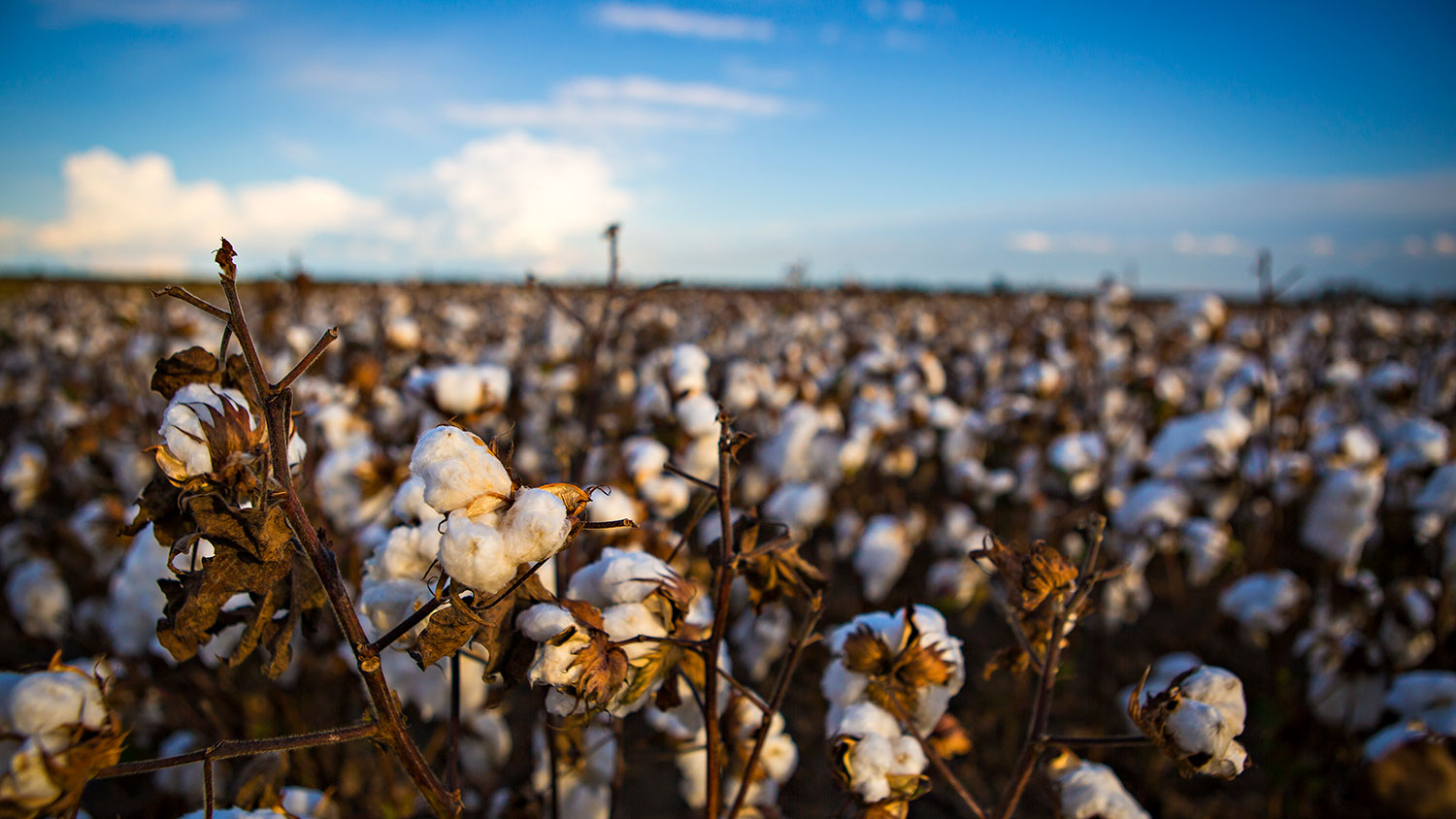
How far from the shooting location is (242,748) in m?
0.65

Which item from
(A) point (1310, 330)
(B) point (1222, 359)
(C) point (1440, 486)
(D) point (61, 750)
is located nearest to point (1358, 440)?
(C) point (1440, 486)

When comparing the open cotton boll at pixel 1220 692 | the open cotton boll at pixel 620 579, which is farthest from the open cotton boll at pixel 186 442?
the open cotton boll at pixel 1220 692

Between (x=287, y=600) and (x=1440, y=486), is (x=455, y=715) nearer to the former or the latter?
(x=287, y=600)

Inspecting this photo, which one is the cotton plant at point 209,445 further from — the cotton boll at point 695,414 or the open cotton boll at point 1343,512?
the open cotton boll at point 1343,512

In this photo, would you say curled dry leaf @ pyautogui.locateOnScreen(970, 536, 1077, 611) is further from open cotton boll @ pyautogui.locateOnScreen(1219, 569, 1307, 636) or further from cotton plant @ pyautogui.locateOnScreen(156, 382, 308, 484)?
open cotton boll @ pyautogui.locateOnScreen(1219, 569, 1307, 636)

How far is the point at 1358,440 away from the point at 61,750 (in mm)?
4236

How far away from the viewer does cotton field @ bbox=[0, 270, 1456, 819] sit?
2.28ft

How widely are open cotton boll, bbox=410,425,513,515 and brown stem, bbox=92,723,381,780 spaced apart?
23 centimetres

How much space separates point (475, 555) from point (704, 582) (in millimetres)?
1434

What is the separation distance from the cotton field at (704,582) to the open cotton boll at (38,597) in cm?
2

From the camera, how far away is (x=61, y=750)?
2.02 feet

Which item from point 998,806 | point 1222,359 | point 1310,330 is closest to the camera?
point 998,806

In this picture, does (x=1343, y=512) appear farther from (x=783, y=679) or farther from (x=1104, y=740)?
(x=783, y=679)

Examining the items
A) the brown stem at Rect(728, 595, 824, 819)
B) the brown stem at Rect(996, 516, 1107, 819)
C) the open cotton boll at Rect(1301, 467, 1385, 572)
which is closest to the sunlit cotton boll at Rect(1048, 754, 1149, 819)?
the brown stem at Rect(996, 516, 1107, 819)
